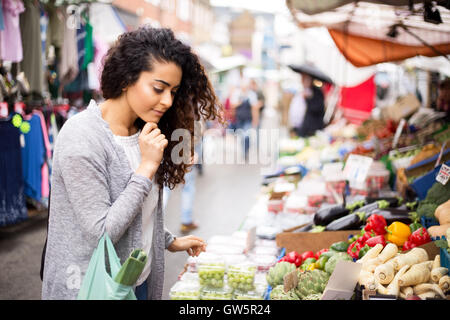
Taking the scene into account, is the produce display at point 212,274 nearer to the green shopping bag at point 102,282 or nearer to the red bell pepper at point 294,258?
the red bell pepper at point 294,258

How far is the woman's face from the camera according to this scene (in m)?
1.66

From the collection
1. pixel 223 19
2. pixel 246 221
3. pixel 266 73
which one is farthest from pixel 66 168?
pixel 223 19

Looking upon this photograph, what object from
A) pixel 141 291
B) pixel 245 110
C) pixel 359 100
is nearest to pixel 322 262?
pixel 141 291

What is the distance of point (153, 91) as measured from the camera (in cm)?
167

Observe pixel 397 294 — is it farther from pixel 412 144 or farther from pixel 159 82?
pixel 412 144

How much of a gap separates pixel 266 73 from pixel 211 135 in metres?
35.4

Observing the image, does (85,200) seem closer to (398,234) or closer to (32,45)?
(398,234)

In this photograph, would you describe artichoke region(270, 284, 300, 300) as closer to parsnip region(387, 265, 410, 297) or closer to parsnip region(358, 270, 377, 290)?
parsnip region(358, 270, 377, 290)

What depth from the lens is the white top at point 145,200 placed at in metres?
1.72

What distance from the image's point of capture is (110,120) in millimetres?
1707

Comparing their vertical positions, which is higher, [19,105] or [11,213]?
[19,105]

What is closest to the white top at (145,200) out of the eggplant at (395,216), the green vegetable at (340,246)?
the green vegetable at (340,246)

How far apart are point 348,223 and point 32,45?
5044mm

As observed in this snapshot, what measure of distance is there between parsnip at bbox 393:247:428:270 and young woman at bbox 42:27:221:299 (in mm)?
1209
